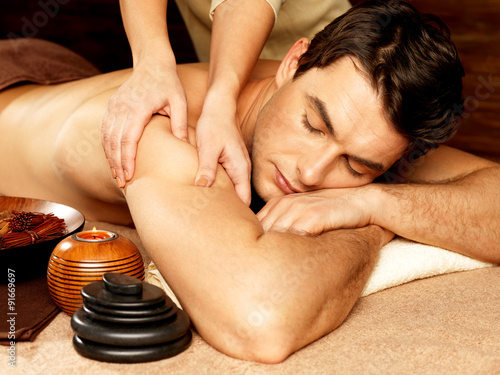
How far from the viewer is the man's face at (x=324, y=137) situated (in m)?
1.42

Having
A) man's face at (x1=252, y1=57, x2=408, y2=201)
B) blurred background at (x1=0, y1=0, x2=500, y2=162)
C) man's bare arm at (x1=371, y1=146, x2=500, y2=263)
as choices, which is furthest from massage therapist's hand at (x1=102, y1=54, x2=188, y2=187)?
blurred background at (x1=0, y1=0, x2=500, y2=162)

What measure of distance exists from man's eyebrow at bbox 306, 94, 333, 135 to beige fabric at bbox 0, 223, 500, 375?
396 mm

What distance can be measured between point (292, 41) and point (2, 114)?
1054 mm

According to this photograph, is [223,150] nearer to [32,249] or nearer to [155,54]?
[155,54]

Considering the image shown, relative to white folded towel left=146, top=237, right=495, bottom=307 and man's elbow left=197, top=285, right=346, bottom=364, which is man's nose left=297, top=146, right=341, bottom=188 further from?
man's elbow left=197, top=285, right=346, bottom=364

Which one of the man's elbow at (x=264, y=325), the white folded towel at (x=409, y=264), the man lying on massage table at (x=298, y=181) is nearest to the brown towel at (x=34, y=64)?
the man lying on massage table at (x=298, y=181)

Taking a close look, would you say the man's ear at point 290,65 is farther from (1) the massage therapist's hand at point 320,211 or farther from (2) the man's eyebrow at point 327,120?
(1) the massage therapist's hand at point 320,211

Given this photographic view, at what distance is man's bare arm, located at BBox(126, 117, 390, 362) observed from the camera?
1077 mm

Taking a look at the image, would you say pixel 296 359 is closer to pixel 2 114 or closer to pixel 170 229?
pixel 170 229

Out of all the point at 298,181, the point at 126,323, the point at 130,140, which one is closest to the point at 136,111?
the point at 130,140

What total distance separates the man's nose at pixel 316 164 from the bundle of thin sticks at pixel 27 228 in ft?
1.83

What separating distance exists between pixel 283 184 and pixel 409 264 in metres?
0.36

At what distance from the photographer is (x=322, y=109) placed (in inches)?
56.6

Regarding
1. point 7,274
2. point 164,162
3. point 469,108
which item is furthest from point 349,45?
point 469,108
